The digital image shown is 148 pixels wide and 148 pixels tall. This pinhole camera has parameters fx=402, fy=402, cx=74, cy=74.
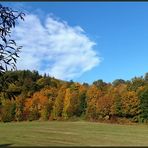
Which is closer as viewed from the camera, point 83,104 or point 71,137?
point 71,137

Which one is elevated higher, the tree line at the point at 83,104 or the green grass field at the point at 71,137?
the tree line at the point at 83,104

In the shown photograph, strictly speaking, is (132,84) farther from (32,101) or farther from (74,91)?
(32,101)

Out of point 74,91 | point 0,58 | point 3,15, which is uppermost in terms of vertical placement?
point 74,91

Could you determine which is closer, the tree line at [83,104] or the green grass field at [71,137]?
the green grass field at [71,137]

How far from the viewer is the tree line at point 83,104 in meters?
102

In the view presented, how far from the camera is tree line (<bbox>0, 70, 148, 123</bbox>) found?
102m

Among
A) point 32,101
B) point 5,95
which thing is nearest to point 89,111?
point 32,101

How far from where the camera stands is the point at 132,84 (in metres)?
109

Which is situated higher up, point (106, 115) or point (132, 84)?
point (132, 84)

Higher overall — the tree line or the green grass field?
the tree line

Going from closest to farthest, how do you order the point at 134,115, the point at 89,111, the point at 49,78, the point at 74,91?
the point at 134,115, the point at 89,111, the point at 74,91, the point at 49,78

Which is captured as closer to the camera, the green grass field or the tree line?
the green grass field

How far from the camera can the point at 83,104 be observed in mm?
113875

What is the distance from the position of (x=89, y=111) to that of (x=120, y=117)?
29.8 feet
